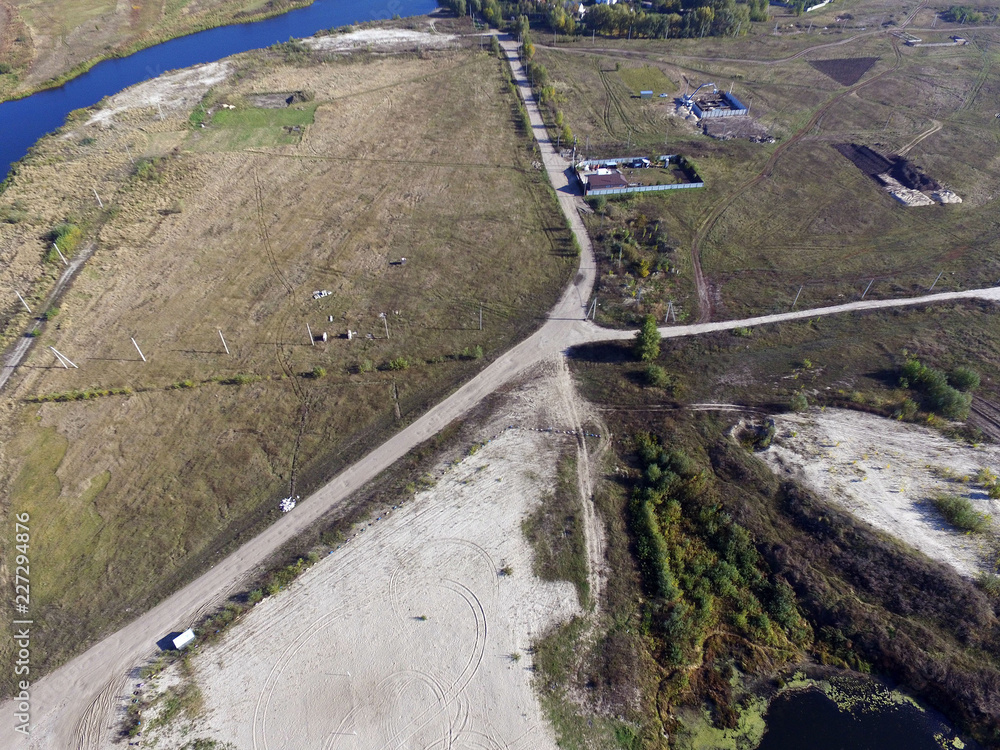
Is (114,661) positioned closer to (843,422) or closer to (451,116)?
(843,422)

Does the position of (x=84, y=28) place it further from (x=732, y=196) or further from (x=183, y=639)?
(x=183, y=639)

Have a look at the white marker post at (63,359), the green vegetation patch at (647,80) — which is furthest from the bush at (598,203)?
the white marker post at (63,359)

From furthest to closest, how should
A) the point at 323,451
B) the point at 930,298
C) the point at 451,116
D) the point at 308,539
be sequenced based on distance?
the point at 451,116 < the point at 930,298 < the point at 323,451 < the point at 308,539

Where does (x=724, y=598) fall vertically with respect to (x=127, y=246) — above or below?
below

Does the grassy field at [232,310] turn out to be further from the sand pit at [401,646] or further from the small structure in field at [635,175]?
the sand pit at [401,646]

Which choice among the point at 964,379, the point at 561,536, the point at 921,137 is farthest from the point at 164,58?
the point at 921,137

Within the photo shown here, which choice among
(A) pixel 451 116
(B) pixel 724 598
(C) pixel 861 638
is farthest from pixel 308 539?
(A) pixel 451 116

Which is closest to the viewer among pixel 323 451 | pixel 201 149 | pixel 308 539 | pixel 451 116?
pixel 308 539
